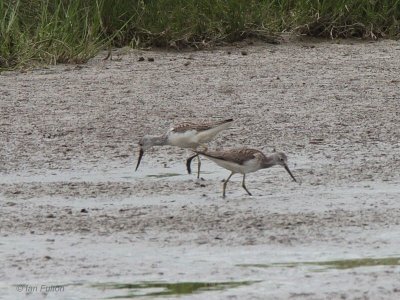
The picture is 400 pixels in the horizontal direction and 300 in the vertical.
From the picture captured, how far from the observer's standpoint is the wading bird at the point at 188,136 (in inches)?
421

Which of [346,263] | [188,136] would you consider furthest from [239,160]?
[346,263]

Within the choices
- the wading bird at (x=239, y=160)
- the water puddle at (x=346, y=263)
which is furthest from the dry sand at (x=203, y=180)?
the wading bird at (x=239, y=160)

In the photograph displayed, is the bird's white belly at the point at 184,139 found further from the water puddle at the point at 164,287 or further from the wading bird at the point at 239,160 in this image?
the water puddle at the point at 164,287

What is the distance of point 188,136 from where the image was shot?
10.7 m

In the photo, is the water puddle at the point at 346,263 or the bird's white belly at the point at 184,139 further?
the bird's white belly at the point at 184,139

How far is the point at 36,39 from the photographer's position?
16.2 meters

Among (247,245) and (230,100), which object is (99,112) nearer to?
(230,100)

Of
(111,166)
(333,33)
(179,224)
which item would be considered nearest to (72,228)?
(179,224)

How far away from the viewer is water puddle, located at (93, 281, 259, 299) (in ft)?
22.6

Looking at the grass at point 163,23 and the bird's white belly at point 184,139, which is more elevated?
the bird's white belly at point 184,139

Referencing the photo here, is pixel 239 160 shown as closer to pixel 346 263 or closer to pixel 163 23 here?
pixel 346 263

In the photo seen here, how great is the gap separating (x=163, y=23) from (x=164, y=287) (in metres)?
10.9

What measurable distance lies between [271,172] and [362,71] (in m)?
5.64

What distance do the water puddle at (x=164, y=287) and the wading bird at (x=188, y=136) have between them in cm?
359
